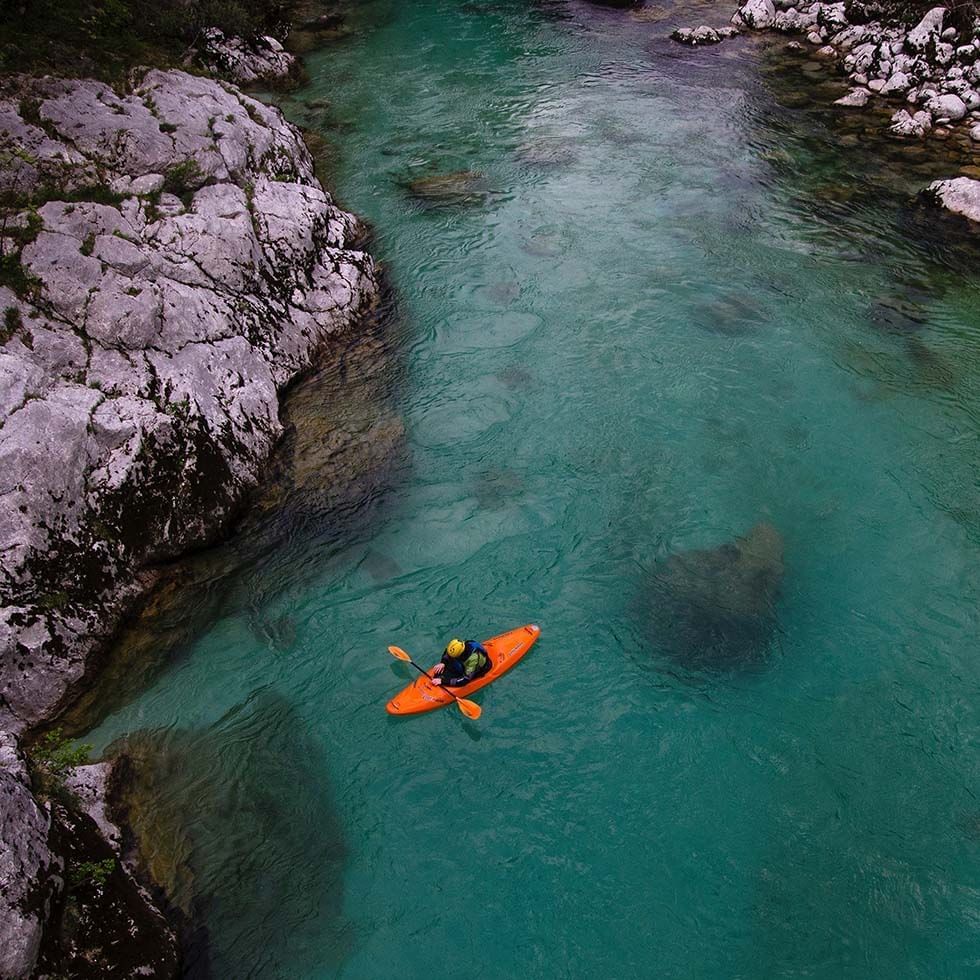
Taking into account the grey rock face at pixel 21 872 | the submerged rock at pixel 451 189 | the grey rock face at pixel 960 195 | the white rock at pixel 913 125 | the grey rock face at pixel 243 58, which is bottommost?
the grey rock face at pixel 21 872

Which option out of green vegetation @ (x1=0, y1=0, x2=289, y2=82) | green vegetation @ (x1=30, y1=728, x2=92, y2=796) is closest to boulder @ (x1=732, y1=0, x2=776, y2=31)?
green vegetation @ (x1=0, y1=0, x2=289, y2=82)

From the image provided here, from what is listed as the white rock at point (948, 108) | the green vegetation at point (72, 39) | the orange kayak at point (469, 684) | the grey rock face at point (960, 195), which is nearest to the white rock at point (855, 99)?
the white rock at point (948, 108)

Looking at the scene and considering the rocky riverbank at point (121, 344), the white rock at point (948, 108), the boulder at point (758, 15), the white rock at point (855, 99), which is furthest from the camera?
the boulder at point (758, 15)

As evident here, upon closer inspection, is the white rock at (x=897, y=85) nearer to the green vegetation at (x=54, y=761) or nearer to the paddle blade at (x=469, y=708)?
the paddle blade at (x=469, y=708)

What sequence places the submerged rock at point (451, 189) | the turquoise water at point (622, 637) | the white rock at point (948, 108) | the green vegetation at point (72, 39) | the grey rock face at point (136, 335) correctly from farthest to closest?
1. the white rock at point (948, 108)
2. the submerged rock at point (451, 189)
3. the green vegetation at point (72, 39)
4. the grey rock face at point (136, 335)
5. the turquoise water at point (622, 637)

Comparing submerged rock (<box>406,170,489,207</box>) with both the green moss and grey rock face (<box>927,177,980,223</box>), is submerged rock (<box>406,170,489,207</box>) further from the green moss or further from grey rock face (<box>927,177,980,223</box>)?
grey rock face (<box>927,177,980,223</box>)

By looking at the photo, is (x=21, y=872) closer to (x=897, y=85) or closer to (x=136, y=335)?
(x=136, y=335)

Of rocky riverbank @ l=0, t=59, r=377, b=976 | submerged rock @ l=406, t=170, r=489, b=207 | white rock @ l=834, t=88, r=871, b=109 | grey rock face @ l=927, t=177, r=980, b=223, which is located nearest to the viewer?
rocky riverbank @ l=0, t=59, r=377, b=976
